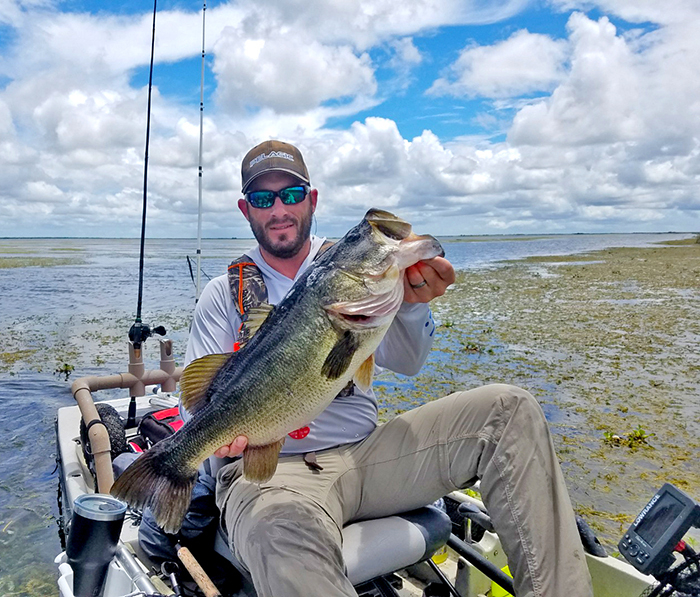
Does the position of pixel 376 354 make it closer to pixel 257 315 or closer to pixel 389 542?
pixel 257 315

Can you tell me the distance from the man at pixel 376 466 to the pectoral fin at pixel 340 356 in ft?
1.41

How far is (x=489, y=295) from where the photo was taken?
2347 centimetres

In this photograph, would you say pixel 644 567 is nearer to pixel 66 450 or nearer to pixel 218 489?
pixel 218 489

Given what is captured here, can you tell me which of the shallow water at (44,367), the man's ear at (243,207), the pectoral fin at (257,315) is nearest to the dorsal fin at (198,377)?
the pectoral fin at (257,315)

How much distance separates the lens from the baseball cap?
12.1 ft

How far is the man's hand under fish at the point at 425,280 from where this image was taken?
255cm

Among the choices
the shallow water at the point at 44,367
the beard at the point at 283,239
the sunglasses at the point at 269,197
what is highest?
the sunglasses at the point at 269,197

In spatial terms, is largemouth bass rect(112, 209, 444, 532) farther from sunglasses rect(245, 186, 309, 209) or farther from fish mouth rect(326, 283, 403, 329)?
sunglasses rect(245, 186, 309, 209)

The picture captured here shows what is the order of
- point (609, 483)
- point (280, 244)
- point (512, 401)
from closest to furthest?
point (512, 401) → point (280, 244) → point (609, 483)

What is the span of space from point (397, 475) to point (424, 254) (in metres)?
1.29

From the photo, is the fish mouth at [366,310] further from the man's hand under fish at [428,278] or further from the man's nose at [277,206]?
the man's nose at [277,206]

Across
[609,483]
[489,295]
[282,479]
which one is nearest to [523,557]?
[282,479]

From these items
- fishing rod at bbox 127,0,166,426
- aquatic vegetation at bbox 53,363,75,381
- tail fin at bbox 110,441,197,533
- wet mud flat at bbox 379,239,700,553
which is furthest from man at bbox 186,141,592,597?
aquatic vegetation at bbox 53,363,75,381

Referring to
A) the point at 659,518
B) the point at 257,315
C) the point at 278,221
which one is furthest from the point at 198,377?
the point at 659,518
